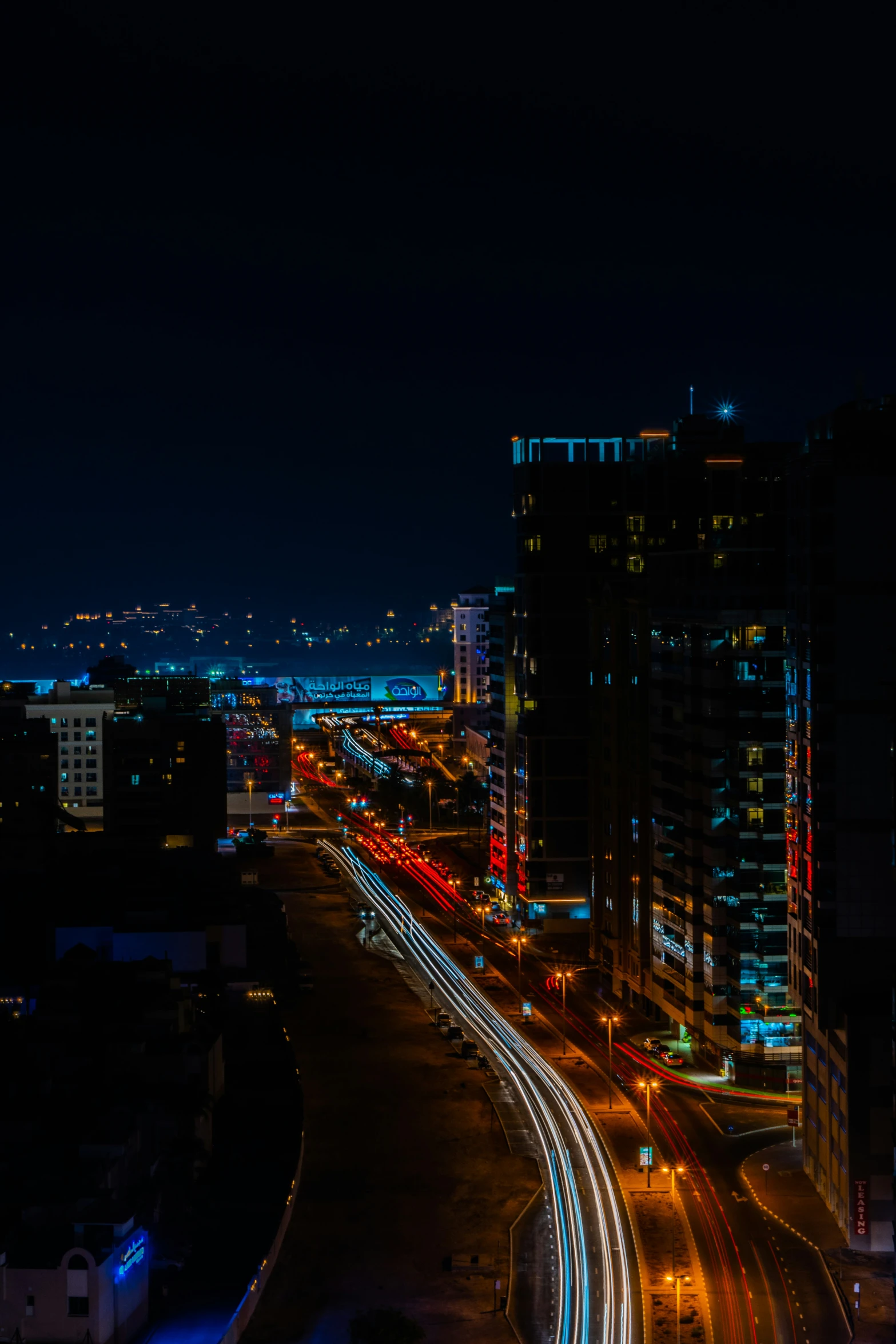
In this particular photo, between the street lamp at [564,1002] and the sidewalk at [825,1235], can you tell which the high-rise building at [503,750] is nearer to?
the street lamp at [564,1002]

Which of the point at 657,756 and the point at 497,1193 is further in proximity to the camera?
the point at 657,756

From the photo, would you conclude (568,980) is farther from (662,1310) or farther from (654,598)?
(662,1310)

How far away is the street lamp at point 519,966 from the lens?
54469 mm

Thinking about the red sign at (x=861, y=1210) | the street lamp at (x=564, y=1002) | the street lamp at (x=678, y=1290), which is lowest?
the street lamp at (x=678, y=1290)

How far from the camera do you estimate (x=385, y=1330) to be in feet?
90.3

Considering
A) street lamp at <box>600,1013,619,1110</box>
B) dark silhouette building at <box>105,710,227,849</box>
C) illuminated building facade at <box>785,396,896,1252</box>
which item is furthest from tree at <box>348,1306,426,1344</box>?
dark silhouette building at <box>105,710,227,849</box>

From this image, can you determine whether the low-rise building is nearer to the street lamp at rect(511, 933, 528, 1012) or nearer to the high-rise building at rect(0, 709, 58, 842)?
the street lamp at rect(511, 933, 528, 1012)

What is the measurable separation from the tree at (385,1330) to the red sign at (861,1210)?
974 cm

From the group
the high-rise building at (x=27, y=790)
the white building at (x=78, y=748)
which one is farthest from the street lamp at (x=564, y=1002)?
the white building at (x=78, y=748)

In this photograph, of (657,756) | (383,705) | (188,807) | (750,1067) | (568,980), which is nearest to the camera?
(750,1067)

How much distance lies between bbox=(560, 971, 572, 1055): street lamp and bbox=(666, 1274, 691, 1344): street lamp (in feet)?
52.2

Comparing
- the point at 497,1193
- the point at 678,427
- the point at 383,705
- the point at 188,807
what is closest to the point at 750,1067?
the point at 497,1193

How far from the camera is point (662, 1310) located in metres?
29.7

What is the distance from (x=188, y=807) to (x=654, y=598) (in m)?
41.9
